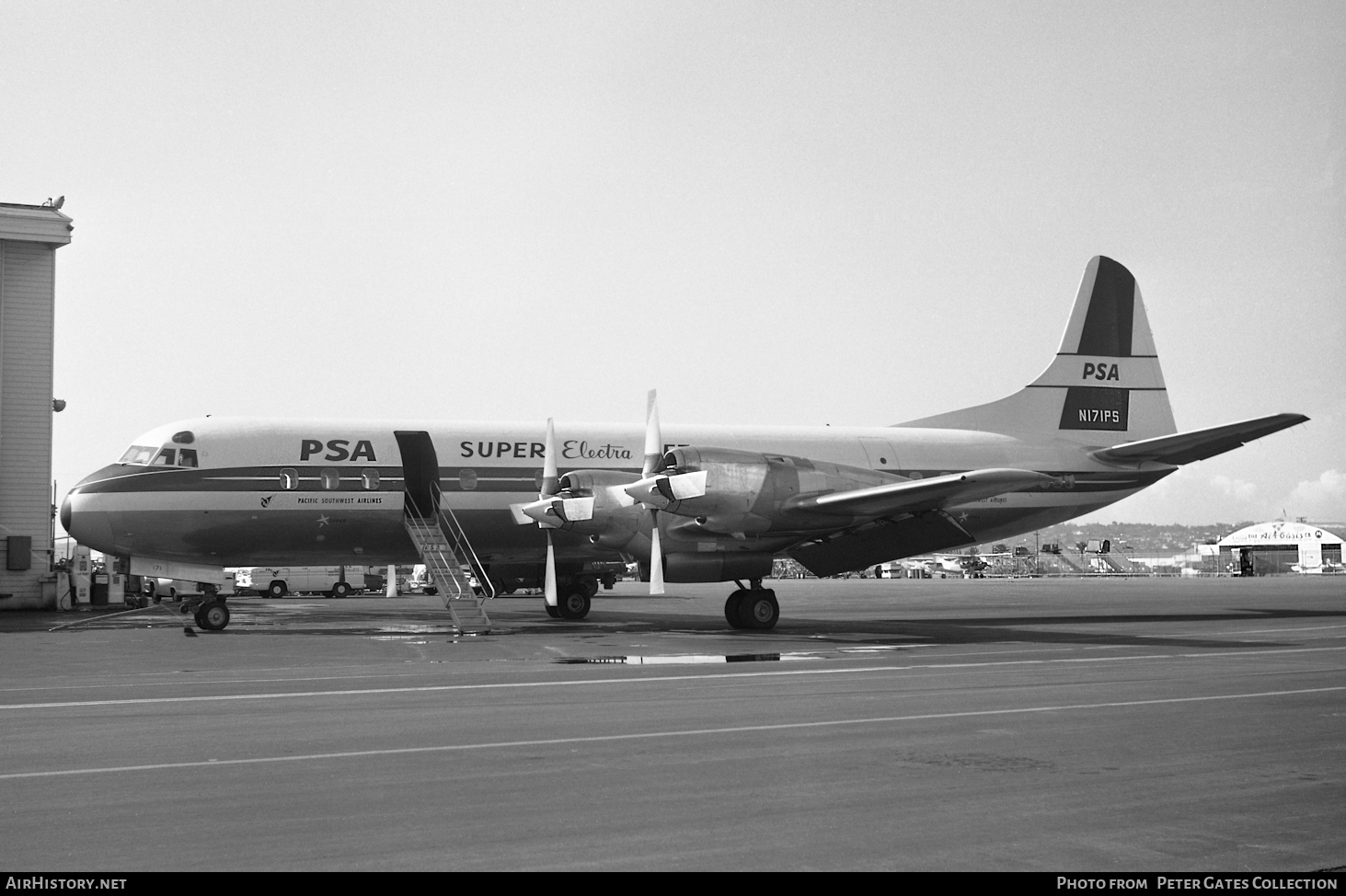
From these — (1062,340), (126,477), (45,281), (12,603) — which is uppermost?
(45,281)

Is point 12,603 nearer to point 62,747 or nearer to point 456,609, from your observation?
point 456,609

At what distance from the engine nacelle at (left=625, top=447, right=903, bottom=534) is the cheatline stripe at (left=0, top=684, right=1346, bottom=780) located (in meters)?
10.5

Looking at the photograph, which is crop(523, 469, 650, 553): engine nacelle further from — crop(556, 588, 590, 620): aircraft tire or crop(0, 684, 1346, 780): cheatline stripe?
crop(0, 684, 1346, 780): cheatline stripe

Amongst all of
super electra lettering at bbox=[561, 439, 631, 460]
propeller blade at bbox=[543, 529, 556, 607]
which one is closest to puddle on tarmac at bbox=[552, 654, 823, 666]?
propeller blade at bbox=[543, 529, 556, 607]

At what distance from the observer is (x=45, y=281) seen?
36344 millimetres

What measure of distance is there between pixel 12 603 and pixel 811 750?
3437cm

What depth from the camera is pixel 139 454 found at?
947 inches

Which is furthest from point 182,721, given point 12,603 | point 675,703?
point 12,603

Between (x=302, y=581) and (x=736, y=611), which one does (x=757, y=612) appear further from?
(x=302, y=581)

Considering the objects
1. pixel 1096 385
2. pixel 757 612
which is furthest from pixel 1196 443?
pixel 757 612

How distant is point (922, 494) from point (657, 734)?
41.9 ft

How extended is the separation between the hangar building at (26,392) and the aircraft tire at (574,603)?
61.5 feet

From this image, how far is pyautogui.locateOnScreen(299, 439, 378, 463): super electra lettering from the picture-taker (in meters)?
24.7

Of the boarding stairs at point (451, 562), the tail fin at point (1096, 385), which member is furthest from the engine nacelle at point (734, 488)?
the tail fin at point (1096, 385)
